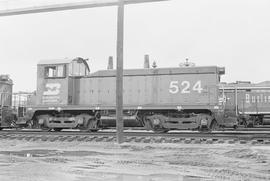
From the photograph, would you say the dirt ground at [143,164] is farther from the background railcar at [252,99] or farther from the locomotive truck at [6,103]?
the background railcar at [252,99]

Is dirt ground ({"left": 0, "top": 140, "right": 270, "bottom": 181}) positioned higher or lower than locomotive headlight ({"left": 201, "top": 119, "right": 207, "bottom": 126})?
lower

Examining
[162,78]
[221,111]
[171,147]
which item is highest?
[162,78]

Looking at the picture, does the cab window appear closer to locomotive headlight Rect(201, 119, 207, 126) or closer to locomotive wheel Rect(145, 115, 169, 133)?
locomotive wheel Rect(145, 115, 169, 133)

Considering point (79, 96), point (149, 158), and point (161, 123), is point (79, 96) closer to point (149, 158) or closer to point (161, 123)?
point (161, 123)

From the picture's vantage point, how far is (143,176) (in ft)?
18.5

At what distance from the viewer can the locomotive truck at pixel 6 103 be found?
1820 centimetres

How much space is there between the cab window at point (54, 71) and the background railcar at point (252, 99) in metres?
9.77

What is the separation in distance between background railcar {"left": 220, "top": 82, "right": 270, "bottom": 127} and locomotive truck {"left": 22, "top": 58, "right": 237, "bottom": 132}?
234 inches

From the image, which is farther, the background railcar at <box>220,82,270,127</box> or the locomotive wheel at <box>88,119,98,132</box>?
the background railcar at <box>220,82,270,127</box>

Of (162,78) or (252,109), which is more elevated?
(162,78)

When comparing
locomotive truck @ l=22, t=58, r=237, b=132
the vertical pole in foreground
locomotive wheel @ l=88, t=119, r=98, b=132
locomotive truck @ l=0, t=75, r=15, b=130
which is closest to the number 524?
locomotive truck @ l=22, t=58, r=237, b=132

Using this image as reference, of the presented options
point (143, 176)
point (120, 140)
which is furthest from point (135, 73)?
→ point (143, 176)

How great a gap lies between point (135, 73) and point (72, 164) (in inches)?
387

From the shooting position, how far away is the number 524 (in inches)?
617
